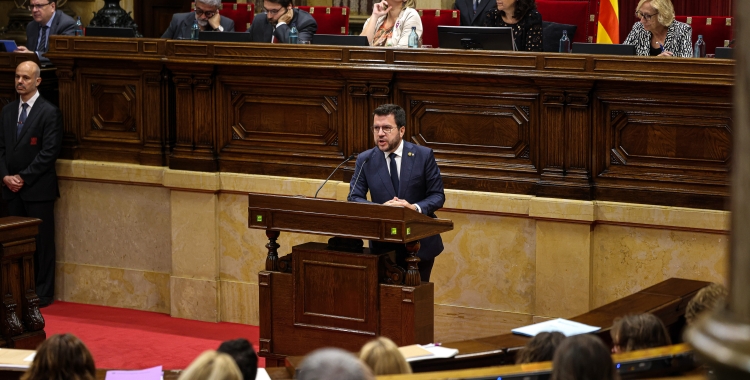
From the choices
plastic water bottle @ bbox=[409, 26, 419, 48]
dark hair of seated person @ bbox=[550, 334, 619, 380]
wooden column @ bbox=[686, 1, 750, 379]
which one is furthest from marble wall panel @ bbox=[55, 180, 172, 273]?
wooden column @ bbox=[686, 1, 750, 379]

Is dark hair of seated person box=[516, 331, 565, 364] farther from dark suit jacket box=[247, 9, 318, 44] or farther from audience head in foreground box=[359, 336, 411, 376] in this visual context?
dark suit jacket box=[247, 9, 318, 44]

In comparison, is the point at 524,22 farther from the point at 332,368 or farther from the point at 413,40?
the point at 332,368

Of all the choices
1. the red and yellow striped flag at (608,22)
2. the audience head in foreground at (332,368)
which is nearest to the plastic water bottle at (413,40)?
the red and yellow striped flag at (608,22)

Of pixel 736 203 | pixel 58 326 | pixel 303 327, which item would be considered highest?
pixel 736 203

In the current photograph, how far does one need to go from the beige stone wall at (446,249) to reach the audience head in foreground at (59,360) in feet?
11.5

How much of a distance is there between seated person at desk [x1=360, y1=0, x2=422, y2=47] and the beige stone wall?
3.49 ft

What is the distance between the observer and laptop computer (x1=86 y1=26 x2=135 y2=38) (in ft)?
25.8

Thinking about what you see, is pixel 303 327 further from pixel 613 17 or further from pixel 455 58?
pixel 613 17

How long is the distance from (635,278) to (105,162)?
153 inches

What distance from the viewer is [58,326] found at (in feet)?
24.7

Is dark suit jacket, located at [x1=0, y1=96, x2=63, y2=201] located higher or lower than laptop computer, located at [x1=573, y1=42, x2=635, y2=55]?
lower

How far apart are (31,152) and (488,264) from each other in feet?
11.5

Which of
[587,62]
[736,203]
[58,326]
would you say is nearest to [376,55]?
[587,62]

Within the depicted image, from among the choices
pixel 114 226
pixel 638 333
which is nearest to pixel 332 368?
pixel 638 333
